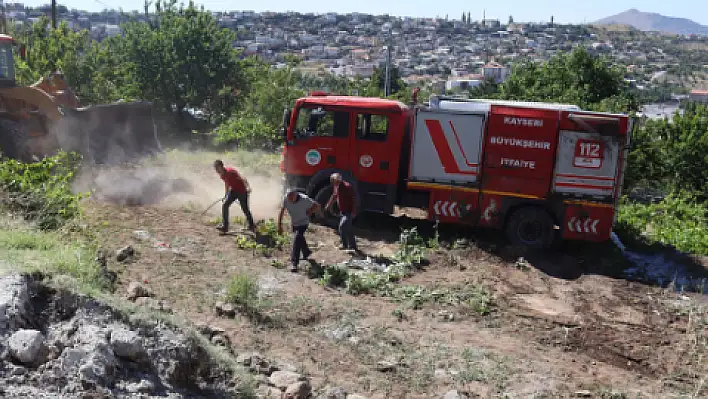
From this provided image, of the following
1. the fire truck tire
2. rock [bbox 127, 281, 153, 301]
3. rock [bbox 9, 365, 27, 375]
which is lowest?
rock [bbox 127, 281, 153, 301]

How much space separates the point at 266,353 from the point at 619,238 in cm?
796

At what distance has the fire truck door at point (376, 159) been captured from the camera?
1209cm

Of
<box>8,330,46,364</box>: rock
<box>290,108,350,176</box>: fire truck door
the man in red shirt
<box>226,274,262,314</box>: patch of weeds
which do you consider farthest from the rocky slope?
<box>290,108,350,176</box>: fire truck door

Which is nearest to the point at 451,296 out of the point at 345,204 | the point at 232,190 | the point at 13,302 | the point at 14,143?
the point at 345,204

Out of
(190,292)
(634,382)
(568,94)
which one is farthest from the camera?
(568,94)

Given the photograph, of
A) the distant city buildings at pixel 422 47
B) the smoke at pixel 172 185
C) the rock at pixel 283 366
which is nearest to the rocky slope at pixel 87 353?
the rock at pixel 283 366

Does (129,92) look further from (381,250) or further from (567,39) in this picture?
(567,39)

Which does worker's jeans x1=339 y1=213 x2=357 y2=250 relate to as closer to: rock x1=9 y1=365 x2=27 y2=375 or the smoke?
the smoke

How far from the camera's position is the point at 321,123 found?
40.7 feet

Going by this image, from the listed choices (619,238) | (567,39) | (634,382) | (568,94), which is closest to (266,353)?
(634,382)

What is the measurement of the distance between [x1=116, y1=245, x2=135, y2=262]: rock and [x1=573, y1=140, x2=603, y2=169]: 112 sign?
724cm

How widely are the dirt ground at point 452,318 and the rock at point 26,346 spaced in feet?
8.72

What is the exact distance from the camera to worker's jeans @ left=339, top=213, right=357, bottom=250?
1093 cm

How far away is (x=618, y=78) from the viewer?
23297mm
